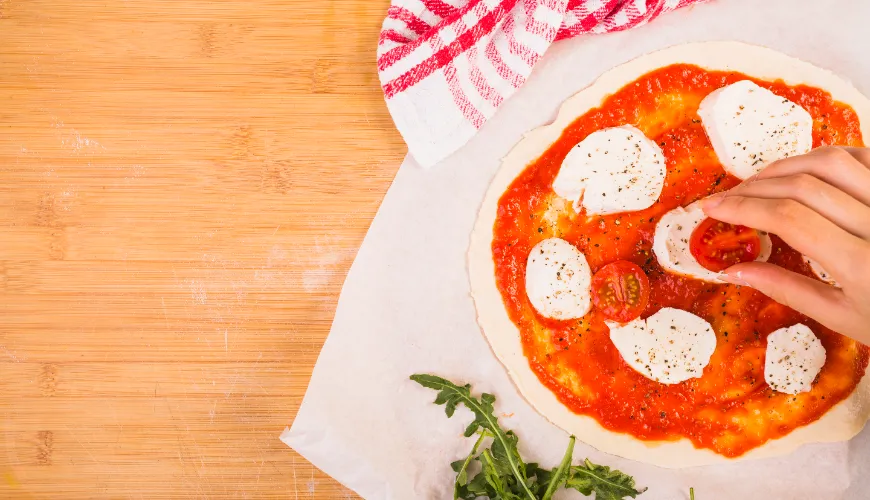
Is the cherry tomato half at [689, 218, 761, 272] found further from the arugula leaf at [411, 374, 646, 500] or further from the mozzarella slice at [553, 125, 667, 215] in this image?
the arugula leaf at [411, 374, 646, 500]

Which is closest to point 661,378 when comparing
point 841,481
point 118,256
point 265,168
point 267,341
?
point 841,481

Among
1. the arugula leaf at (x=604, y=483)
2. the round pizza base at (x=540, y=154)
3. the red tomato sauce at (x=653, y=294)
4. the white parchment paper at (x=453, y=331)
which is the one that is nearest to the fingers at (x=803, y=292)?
the red tomato sauce at (x=653, y=294)

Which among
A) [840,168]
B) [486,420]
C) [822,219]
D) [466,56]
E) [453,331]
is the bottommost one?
[486,420]

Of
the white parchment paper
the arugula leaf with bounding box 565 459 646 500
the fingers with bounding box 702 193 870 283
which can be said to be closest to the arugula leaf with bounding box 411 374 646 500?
the arugula leaf with bounding box 565 459 646 500

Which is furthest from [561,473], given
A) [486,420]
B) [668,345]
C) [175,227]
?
[175,227]

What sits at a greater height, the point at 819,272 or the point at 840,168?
the point at 840,168

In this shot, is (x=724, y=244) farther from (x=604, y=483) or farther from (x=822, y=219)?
(x=604, y=483)

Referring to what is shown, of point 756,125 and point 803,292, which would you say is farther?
point 756,125
